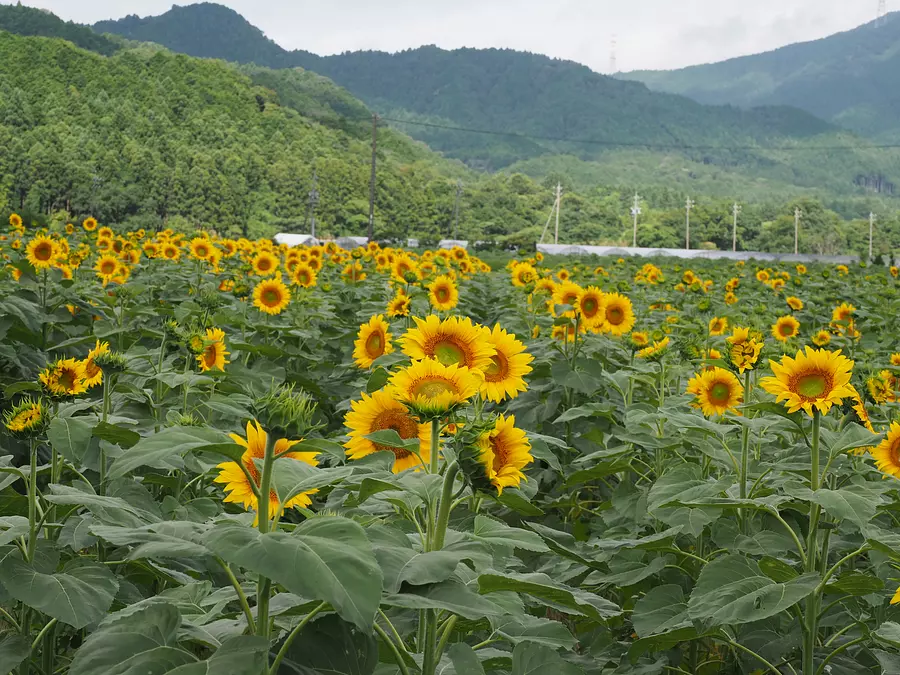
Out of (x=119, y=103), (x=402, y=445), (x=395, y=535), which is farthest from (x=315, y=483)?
(x=119, y=103)

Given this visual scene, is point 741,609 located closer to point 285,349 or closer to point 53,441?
point 53,441

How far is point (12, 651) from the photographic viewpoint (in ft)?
5.20

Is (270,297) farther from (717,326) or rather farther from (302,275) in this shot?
(717,326)

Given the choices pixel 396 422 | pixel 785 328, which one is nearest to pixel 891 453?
pixel 396 422

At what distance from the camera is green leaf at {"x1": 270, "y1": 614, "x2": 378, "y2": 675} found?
112 centimetres

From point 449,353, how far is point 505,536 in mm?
612

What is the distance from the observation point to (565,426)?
421cm

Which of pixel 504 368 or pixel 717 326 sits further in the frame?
pixel 717 326

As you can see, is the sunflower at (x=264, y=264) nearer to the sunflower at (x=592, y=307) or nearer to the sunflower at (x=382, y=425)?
the sunflower at (x=592, y=307)

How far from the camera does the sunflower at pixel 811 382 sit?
85.4 inches

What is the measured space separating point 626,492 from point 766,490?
841 mm

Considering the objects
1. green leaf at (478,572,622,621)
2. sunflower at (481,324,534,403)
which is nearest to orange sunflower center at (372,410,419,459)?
sunflower at (481,324,534,403)

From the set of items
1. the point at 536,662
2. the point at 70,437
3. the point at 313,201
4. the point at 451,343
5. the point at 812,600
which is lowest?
the point at 812,600

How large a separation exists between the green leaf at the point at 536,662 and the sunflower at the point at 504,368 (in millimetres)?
839
